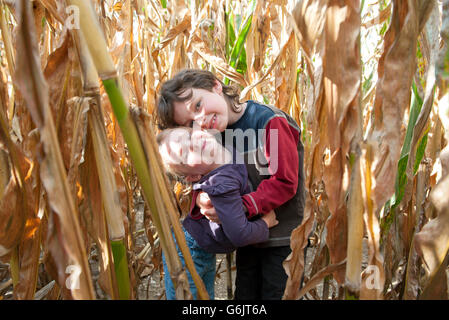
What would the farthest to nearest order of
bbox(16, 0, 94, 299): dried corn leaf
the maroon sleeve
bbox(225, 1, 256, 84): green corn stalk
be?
bbox(225, 1, 256, 84): green corn stalk, the maroon sleeve, bbox(16, 0, 94, 299): dried corn leaf

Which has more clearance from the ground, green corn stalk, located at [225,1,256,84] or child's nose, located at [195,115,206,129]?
green corn stalk, located at [225,1,256,84]

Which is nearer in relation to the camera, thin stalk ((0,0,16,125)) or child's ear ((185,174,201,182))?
thin stalk ((0,0,16,125))

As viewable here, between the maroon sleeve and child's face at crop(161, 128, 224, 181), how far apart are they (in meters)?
0.10

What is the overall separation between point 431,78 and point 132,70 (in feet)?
2.03

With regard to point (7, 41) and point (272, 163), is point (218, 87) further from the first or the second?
point (7, 41)

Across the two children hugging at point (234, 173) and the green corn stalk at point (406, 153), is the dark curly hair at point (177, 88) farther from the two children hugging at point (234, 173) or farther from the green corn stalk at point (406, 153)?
the green corn stalk at point (406, 153)

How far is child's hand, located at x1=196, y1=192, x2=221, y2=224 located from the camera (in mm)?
710

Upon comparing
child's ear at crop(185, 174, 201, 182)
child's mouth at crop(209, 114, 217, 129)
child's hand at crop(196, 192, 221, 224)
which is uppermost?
child's mouth at crop(209, 114, 217, 129)

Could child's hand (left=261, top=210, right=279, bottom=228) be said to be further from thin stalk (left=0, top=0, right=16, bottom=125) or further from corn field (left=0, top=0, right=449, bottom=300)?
thin stalk (left=0, top=0, right=16, bottom=125)

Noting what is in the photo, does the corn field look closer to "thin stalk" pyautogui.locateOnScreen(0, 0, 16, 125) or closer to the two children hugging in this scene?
"thin stalk" pyautogui.locateOnScreen(0, 0, 16, 125)

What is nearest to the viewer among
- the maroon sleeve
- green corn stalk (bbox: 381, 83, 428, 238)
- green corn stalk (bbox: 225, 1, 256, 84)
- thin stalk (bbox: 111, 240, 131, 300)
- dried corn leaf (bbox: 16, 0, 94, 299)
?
dried corn leaf (bbox: 16, 0, 94, 299)

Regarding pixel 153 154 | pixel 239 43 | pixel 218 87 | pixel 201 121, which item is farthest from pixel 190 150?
pixel 239 43

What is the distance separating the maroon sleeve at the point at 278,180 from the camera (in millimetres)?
Result: 715

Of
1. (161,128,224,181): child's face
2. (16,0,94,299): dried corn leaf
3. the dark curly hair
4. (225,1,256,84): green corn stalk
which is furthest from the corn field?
(225,1,256,84): green corn stalk
